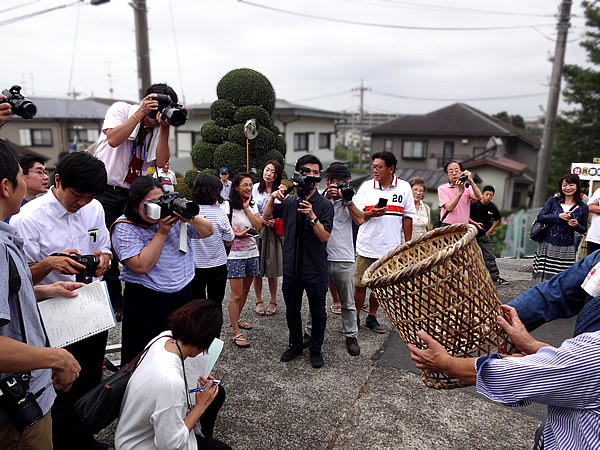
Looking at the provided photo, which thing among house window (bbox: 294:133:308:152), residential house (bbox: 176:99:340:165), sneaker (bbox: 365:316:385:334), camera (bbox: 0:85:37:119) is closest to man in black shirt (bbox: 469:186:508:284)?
sneaker (bbox: 365:316:385:334)

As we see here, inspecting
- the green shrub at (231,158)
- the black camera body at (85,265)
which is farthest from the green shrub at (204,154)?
the black camera body at (85,265)

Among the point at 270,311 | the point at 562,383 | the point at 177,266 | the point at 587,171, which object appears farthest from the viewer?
the point at 587,171

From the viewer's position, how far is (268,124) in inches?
346

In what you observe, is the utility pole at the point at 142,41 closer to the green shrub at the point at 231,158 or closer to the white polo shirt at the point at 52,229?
the green shrub at the point at 231,158

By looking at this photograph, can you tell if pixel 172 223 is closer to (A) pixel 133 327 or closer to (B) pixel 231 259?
(A) pixel 133 327

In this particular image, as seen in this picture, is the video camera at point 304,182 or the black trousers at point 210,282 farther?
the black trousers at point 210,282

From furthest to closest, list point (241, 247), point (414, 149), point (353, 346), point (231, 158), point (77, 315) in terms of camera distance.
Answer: point (414, 149) → point (231, 158) → point (241, 247) → point (353, 346) → point (77, 315)

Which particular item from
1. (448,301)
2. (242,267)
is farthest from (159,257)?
(448,301)

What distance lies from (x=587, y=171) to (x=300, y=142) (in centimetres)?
1619

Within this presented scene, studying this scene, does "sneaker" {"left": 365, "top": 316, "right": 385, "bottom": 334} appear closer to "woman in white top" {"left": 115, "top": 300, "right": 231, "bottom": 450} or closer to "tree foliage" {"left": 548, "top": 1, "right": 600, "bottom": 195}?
"woman in white top" {"left": 115, "top": 300, "right": 231, "bottom": 450}

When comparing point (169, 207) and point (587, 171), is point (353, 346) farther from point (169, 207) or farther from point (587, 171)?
point (587, 171)

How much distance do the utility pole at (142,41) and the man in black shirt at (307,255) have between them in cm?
664

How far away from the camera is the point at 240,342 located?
12.5 feet

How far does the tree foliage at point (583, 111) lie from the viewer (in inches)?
526
